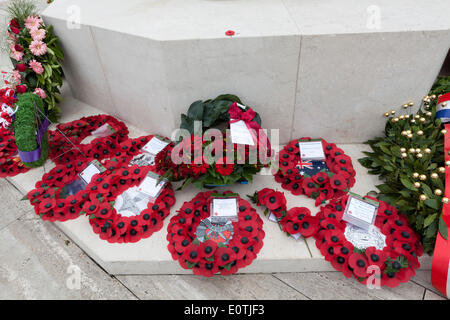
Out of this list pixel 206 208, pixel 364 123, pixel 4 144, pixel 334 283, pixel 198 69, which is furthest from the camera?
pixel 4 144

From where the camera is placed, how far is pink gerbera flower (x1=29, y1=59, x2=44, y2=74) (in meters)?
2.23

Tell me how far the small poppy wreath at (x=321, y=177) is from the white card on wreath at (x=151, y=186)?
75cm

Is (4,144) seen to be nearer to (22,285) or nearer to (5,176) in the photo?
(5,176)

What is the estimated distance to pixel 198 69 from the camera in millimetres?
1837

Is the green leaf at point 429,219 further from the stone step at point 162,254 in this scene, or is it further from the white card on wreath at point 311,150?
the white card on wreath at point 311,150

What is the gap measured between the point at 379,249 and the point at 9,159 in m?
2.53

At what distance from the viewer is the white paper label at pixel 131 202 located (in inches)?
68.5

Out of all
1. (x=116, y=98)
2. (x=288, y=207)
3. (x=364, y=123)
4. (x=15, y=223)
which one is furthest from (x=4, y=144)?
(x=364, y=123)

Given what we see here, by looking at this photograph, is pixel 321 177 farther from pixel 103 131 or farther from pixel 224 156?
pixel 103 131

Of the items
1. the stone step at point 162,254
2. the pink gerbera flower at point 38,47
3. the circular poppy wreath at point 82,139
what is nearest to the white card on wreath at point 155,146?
the circular poppy wreath at point 82,139

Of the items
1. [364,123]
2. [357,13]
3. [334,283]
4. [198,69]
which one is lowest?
[334,283]

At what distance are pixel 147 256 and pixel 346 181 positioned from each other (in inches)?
49.1

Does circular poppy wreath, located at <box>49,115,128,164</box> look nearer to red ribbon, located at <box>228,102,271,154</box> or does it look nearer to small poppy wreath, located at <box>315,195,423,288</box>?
red ribbon, located at <box>228,102,271,154</box>

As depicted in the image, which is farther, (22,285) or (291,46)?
(291,46)
